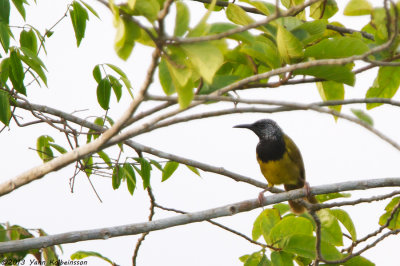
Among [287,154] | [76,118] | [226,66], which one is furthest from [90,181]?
[287,154]

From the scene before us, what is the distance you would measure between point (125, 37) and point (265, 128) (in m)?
4.60

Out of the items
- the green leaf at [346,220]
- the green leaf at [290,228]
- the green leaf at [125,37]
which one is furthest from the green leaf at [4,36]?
the green leaf at [346,220]

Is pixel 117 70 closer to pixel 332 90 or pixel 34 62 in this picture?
pixel 34 62

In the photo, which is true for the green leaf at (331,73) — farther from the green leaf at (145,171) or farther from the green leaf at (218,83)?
the green leaf at (145,171)

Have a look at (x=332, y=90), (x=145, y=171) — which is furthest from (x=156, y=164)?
(x=332, y=90)

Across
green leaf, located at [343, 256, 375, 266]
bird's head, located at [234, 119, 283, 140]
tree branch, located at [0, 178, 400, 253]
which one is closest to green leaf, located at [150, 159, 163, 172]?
tree branch, located at [0, 178, 400, 253]

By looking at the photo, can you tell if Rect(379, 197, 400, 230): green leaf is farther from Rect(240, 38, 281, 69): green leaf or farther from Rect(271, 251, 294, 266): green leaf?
Rect(240, 38, 281, 69): green leaf

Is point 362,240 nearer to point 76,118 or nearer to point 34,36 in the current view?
point 76,118

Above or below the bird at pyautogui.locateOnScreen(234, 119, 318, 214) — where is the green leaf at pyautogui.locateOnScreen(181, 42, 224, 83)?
below

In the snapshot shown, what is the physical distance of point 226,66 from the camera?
3150mm

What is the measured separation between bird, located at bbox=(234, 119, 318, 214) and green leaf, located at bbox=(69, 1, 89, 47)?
237 centimetres

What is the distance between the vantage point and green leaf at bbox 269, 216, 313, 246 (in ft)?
10.4

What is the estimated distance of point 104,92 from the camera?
3.88 m

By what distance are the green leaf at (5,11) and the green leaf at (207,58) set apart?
71.3 inches
